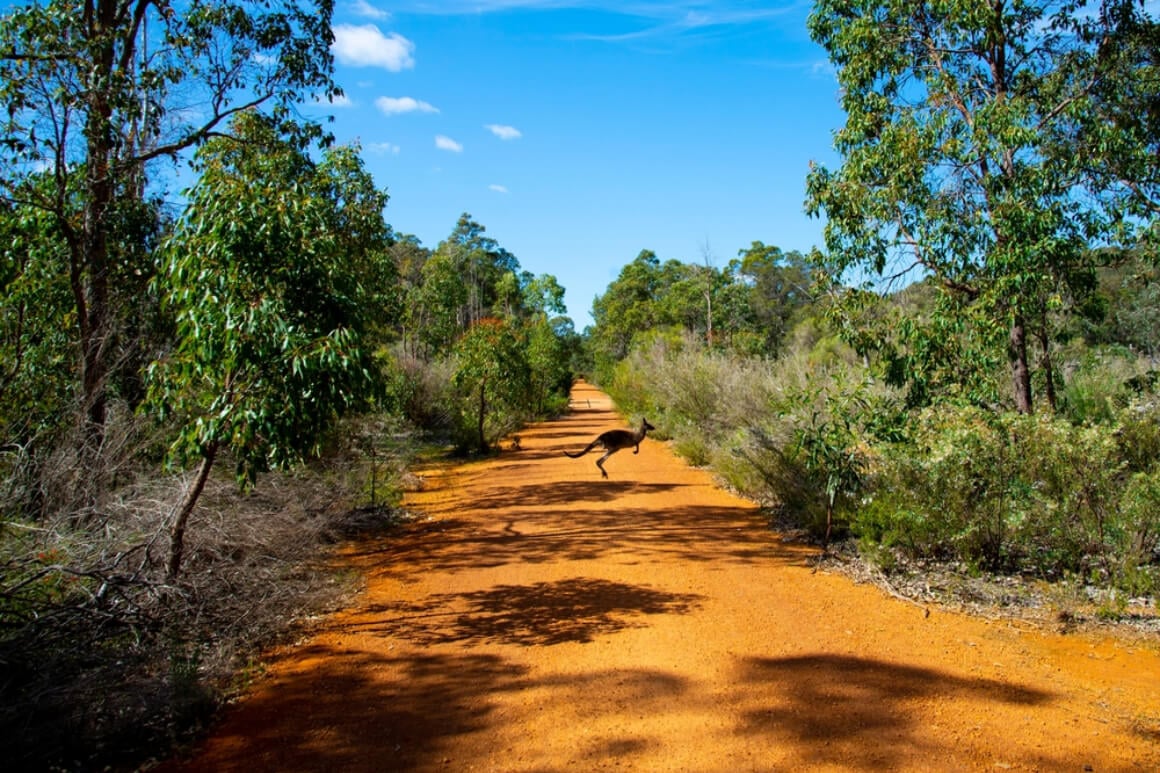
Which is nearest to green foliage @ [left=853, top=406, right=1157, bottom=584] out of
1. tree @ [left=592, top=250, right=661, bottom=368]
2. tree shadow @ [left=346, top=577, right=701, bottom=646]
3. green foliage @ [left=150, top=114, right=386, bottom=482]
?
tree shadow @ [left=346, top=577, right=701, bottom=646]

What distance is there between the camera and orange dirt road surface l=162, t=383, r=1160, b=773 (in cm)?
390

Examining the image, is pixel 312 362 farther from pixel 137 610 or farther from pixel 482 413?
pixel 482 413

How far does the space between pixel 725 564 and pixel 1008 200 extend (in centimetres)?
509

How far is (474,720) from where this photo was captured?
433cm

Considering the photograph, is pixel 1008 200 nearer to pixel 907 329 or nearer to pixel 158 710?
pixel 907 329

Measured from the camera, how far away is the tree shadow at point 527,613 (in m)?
5.83

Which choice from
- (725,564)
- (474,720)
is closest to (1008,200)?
(725,564)

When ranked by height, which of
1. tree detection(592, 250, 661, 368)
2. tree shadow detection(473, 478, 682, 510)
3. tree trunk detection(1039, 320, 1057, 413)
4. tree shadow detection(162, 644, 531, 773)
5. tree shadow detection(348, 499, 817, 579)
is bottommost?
tree shadow detection(162, 644, 531, 773)

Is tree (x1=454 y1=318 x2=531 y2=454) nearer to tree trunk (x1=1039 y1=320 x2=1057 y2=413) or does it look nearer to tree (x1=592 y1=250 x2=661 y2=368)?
tree trunk (x1=1039 y1=320 x2=1057 y2=413)

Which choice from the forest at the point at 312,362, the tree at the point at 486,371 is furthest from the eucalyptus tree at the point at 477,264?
the forest at the point at 312,362

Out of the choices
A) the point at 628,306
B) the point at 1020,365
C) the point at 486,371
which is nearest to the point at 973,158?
the point at 1020,365

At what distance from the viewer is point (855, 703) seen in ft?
14.6

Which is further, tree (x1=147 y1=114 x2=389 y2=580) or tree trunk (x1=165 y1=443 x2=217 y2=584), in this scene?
tree trunk (x1=165 y1=443 x2=217 y2=584)

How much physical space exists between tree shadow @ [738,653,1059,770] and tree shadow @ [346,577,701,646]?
1.42m
